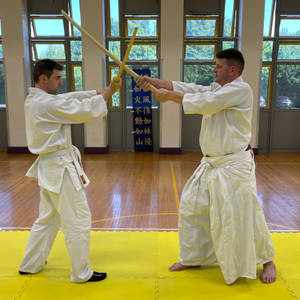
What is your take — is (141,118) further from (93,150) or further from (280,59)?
(280,59)

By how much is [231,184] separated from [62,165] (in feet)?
4.00

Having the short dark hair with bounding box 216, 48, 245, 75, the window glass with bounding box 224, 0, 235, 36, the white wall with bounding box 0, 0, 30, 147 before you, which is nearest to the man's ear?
the short dark hair with bounding box 216, 48, 245, 75

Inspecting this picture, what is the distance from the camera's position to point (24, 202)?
4.15 metres

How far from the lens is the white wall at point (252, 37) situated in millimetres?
7375

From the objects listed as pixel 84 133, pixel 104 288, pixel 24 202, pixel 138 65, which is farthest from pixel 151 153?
pixel 104 288

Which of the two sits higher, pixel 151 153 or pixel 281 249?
pixel 281 249

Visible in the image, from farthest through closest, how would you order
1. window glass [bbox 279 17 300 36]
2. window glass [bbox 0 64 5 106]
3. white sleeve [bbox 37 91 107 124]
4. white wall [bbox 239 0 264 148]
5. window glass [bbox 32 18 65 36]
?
window glass [bbox 0 64 5 106] → window glass [bbox 32 18 65 36] → window glass [bbox 279 17 300 36] → white wall [bbox 239 0 264 148] → white sleeve [bbox 37 91 107 124]

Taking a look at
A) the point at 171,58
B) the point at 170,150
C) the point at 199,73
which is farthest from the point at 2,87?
the point at 199,73

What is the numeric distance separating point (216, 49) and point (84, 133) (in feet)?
13.7

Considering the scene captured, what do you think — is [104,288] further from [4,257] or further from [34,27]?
[34,27]

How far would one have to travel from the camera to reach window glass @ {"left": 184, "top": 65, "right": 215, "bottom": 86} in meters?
8.14

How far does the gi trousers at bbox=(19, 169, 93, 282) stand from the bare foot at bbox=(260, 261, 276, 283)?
1280 mm

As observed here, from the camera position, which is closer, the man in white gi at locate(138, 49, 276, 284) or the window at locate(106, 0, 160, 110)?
the man in white gi at locate(138, 49, 276, 284)

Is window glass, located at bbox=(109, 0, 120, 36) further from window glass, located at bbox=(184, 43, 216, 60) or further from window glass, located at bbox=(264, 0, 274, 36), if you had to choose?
window glass, located at bbox=(264, 0, 274, 36)
